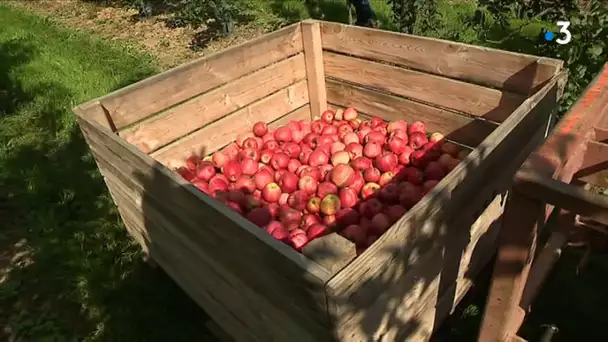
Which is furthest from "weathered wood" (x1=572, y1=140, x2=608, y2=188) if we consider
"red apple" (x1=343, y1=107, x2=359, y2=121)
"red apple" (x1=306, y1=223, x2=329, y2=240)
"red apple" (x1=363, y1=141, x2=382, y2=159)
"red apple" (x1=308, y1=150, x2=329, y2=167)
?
"red apple" (x1=343, y1=107, x2=359, y2=121)

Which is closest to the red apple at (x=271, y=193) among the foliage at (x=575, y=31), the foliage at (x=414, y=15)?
the foliage at (x=575, y=31)

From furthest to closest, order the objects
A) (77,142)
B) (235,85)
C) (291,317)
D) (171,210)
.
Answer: (77,142) → (235,85) → (171,210) → (291,317)

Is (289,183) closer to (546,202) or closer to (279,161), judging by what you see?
(279,161)

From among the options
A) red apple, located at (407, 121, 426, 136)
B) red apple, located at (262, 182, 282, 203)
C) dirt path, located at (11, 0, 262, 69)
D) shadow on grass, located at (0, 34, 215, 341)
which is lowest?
shadow on grass, located at (0, 34, 215, 341)

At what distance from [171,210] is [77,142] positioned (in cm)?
307

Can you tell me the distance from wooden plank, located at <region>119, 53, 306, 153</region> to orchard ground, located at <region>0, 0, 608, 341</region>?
90cm

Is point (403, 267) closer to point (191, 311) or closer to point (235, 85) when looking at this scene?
point (191, 311)

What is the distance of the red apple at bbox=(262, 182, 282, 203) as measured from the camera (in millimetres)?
3098

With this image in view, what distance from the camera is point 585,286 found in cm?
282

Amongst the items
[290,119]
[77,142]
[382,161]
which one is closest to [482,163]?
[382,161]

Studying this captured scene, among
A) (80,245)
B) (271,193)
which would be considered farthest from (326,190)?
(80,245)

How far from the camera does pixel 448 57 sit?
3.06 meters

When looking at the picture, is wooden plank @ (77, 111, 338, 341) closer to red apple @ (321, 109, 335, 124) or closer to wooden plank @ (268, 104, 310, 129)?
wooden plank @ (268, 104, 310, 129)

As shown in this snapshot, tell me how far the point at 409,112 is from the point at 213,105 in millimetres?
1445
